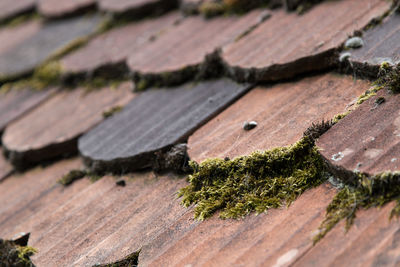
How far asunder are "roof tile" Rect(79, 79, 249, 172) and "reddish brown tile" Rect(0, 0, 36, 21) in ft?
7.64

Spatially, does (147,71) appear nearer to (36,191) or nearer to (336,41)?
(36,191)

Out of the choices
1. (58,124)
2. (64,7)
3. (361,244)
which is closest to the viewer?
(361,244)

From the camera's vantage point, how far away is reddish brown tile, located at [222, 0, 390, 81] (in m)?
1.90

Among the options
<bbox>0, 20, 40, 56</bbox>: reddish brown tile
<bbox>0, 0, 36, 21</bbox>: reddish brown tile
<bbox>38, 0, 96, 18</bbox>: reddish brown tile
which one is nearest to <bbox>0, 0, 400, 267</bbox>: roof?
<bbox>38, 0, 96, 18</bbox>: reddish brown tile

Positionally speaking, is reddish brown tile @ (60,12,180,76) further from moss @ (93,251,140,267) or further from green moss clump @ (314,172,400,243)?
green moss clump @ (314,172,400,243)

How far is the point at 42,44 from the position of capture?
343 cm

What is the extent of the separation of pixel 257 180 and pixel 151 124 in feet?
2.29

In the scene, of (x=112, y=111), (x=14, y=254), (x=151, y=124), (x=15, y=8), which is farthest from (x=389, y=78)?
(x=15, y=8)

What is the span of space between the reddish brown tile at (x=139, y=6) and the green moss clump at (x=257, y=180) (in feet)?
5.48

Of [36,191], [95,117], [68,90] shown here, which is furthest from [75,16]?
[36,191]

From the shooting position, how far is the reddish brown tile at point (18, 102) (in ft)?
9.38

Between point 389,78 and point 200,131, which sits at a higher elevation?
point 389,78

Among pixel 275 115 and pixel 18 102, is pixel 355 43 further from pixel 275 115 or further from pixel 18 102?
pixel 18 102

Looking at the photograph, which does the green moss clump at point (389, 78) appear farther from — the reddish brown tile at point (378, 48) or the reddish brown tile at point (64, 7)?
the reddish brown tile at point (64, 7)
